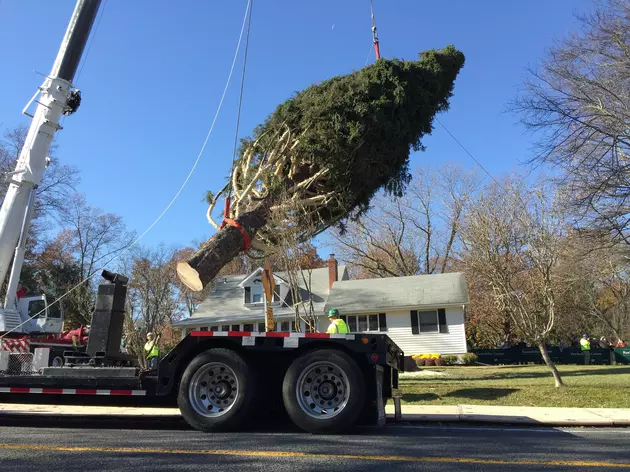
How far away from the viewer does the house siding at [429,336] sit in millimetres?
25625

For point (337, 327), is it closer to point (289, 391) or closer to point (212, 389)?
point (289, 391)

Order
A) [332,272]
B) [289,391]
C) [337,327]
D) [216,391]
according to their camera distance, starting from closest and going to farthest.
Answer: [289,391]
[216,391]
[337,327]
[332,272]

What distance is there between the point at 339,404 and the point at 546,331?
8882mm

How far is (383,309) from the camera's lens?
2669 cm

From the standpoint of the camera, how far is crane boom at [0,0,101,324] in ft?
33.1

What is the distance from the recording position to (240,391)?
620cm

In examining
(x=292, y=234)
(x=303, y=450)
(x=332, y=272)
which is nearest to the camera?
(x=303, y=450)

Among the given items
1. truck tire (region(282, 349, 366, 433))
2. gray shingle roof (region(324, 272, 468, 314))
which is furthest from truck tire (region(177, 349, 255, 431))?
gray shingle roof (region(324, 272, 468, 314))

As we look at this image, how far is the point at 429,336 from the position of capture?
26156 millimetres

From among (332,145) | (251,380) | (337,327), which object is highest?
(332,145)

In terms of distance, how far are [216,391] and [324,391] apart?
1395 millimetres

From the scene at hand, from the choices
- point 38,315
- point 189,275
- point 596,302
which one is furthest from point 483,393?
point 596,302

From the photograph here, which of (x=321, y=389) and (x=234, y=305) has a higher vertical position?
(x=234, y=305)

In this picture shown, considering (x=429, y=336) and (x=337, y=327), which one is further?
(x=429, y=336)
